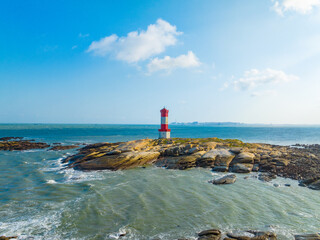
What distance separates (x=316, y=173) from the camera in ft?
72.9

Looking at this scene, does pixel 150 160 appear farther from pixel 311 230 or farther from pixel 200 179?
pixel 311 230

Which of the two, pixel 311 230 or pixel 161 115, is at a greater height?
pixel 161 115

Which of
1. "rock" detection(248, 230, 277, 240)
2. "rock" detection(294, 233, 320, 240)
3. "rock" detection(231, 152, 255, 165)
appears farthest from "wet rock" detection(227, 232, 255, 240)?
"rock" detection(231, 152, 255, 165)

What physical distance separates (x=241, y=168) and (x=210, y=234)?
1602 centimetres

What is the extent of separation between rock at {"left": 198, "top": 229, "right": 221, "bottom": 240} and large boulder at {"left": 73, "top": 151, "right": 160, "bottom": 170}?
17.3 meters

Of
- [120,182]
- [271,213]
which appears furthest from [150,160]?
[271,213]

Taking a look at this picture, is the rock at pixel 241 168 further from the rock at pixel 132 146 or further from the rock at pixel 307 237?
the rock at pixel 132 146

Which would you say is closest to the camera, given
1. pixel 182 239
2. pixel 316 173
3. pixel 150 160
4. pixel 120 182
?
pixel 182 239

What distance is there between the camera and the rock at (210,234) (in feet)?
33.4

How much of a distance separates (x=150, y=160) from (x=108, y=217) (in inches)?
661

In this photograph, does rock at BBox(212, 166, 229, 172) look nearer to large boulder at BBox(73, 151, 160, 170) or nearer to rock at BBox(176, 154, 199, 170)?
rock at BBox(176, 154, 199, 170)

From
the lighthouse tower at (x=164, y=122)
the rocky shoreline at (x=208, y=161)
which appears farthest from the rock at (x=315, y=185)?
the lighthouse tower at (x=164, y=122)

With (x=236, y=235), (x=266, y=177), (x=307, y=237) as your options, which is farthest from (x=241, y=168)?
(x=236, y=235)

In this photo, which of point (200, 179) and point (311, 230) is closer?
point (311, 230)
